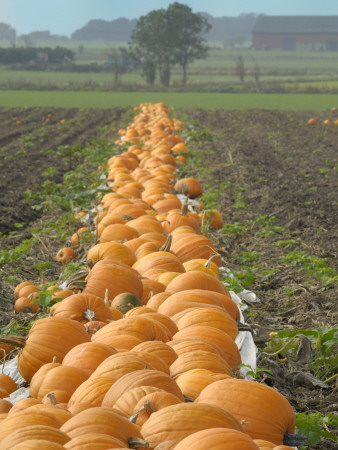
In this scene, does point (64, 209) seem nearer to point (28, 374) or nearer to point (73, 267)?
point (73, 267)

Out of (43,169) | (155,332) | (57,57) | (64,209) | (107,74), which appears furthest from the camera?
(57,57)

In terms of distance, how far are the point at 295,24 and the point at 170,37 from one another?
71431 millimetres

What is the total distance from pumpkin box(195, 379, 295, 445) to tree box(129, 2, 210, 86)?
254 feet

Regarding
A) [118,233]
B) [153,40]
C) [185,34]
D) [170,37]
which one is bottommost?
[118,233]

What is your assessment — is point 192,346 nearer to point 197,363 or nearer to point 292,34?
point 197,363

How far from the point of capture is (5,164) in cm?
1539

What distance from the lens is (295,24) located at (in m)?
143

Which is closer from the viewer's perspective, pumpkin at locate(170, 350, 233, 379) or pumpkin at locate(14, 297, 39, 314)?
pumpkin at locate(170, 350, 233, 379)

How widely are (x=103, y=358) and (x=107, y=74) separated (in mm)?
76986

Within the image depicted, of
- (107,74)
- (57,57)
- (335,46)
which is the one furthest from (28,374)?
(335,46)

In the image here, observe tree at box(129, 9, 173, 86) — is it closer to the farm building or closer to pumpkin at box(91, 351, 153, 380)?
the farm building

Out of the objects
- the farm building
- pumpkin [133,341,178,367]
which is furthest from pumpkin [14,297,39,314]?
the farm building

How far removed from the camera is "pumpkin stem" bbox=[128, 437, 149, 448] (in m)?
2.21

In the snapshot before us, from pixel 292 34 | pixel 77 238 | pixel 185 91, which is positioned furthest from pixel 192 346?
pixel 292 34
